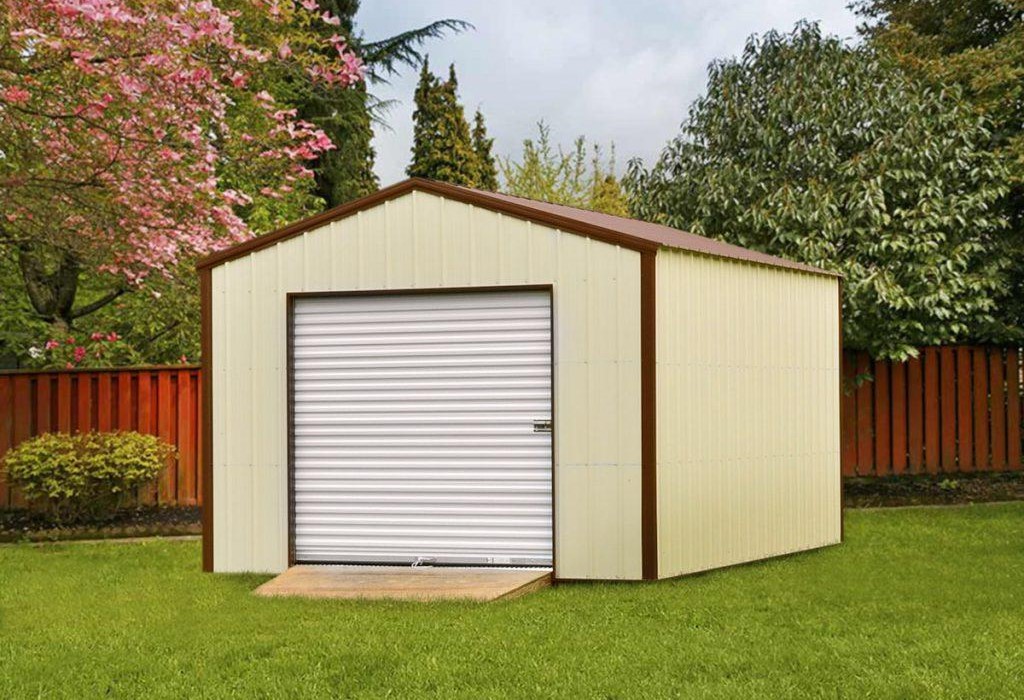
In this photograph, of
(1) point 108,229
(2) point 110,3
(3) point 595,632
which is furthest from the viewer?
(1) point 108,229

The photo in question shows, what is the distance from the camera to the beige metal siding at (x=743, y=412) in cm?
977

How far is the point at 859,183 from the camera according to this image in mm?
14500

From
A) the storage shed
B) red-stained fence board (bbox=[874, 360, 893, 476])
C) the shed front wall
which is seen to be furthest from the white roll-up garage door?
red-stained fence board (bbox=[874, 360, 893, 476])

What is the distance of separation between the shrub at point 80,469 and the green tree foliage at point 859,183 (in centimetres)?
696

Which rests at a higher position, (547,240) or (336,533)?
(547,240)

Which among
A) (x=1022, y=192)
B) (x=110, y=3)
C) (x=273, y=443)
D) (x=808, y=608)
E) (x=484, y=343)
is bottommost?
(x=808, y=608)

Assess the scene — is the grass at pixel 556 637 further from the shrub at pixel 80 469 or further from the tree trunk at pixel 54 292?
the tree trunk at pixel 54 292

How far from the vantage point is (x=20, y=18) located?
36.8 ft

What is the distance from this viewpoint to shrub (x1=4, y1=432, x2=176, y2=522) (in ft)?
42.9

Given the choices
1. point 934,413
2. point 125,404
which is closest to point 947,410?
point 934,413

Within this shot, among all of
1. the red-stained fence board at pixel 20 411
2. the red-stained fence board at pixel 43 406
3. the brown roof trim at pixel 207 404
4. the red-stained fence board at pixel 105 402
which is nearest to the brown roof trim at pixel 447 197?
the brown roof trim at pixel 207 404

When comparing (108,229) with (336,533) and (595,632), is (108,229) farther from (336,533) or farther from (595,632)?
(595,632)

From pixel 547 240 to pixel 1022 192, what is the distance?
9.27 meters

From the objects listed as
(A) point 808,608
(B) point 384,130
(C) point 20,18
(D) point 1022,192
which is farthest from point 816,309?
(B) point 384,130
